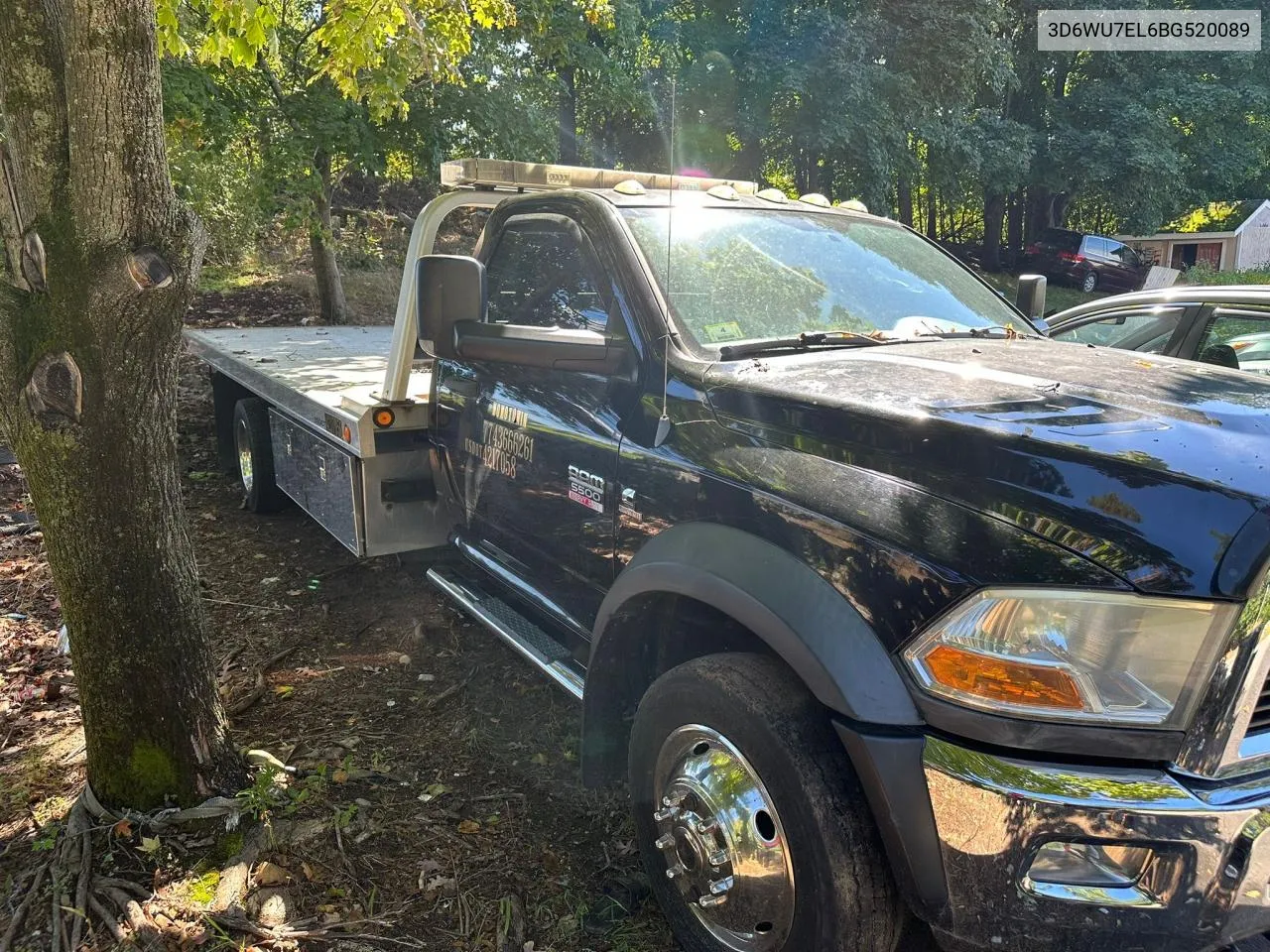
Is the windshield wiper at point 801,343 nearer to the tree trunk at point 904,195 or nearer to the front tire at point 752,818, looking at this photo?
the front tire at point 752,818

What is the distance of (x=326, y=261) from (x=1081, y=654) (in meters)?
12.7

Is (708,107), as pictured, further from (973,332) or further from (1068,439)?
(1068,439)

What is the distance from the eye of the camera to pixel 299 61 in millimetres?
11117

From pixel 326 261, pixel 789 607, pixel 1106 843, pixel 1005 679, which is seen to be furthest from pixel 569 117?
pixel 1106 843

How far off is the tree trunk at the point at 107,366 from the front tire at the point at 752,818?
1.54m

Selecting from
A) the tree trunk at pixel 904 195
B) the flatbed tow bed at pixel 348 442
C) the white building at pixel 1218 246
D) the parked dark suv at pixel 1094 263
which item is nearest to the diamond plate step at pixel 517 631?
the flatbed tow bed at pixel 348 442

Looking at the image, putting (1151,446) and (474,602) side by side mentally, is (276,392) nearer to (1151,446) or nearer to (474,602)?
(474,602)

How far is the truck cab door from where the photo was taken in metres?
2.91

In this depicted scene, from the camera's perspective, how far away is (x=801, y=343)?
2.75 meters

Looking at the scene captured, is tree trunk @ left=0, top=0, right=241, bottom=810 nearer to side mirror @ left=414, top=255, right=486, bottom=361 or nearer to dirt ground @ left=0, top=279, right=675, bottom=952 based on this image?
dirt ground @ left=0, top=279, right=675, bottom=952

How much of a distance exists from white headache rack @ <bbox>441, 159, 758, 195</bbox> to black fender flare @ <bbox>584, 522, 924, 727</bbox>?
187 cm

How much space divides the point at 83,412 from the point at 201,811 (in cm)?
128

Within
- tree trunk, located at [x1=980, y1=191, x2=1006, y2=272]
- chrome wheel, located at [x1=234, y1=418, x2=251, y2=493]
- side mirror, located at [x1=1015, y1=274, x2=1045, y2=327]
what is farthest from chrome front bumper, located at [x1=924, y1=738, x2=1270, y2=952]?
tree trunk, located at [x1=980, y1=191, x2=1006, y2=272]

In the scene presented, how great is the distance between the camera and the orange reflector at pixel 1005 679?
1718 millimetres
